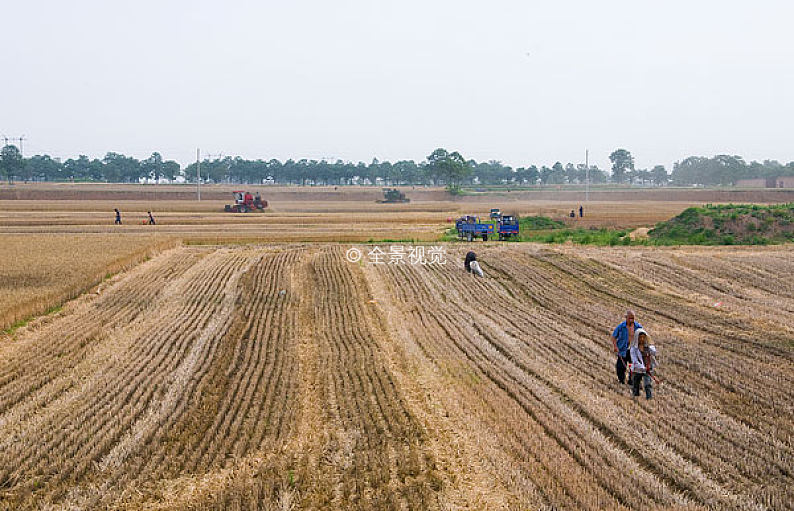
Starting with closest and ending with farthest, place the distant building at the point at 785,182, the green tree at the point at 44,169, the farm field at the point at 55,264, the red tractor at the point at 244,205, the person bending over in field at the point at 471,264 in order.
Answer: the farm field at the point at 55,264 → the person bending over in field at the point at 471,264 → the red tractor at the point at 244,205 → the distant building at the point at 785,182 → the green tree at the point at 44,169

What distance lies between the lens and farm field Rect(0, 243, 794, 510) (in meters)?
9.35

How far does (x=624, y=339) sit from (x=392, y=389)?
197 inches

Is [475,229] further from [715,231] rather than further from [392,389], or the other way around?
[392,389]

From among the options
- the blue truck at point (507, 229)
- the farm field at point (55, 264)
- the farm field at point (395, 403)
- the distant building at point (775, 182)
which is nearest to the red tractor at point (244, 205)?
→ the farm field at point (55, 264)

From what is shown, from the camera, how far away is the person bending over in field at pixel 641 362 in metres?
12.9

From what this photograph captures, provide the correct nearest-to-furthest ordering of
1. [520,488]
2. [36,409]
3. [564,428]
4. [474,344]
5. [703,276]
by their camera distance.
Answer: [520,488], [564,428], [36,409], [474,344], [703,276]

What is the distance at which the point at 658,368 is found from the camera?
15141 mm

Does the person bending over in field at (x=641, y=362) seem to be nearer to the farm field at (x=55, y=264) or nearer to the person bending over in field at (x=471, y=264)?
the person bending over in field at (x=471, y=264)

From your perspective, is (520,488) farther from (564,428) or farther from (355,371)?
(355,371)

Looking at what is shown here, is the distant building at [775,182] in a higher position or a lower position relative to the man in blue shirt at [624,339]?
higher

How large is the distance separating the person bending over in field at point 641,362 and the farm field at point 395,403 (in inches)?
13.6

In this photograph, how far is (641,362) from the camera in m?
12.9

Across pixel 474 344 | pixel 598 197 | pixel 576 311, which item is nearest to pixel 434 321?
pixel 474 344

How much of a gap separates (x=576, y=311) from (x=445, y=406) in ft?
35.4
